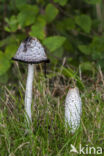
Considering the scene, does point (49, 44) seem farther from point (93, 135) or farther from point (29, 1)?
point (93, 135)

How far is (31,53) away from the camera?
1983mm

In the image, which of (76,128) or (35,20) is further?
(35,20)

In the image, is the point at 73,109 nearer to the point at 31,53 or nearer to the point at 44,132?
the point at 44,132

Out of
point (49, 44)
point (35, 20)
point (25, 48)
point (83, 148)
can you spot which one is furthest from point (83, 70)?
point (83, 148)

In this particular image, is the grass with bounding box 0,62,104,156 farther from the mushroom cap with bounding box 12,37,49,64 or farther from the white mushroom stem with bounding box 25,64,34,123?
the mushroom cap with bounding box 12,37,49,64

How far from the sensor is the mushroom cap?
1975 millimetres

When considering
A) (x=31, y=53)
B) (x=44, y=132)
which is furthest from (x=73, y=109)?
(x=31, y=53)

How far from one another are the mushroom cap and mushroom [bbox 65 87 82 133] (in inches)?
12.2

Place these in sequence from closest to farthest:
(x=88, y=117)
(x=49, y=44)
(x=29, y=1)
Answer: (x=88, y=117), (x=49, y=44), (x=29, y=1)

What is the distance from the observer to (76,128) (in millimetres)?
1969

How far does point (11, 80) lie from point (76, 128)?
6.17 feet

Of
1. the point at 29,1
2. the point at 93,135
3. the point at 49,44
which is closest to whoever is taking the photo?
the point at 93,135

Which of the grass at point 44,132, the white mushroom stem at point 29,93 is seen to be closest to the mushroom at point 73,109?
the grass at point 44,132

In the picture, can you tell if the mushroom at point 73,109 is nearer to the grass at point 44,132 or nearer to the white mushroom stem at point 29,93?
the grass at point 44,132
